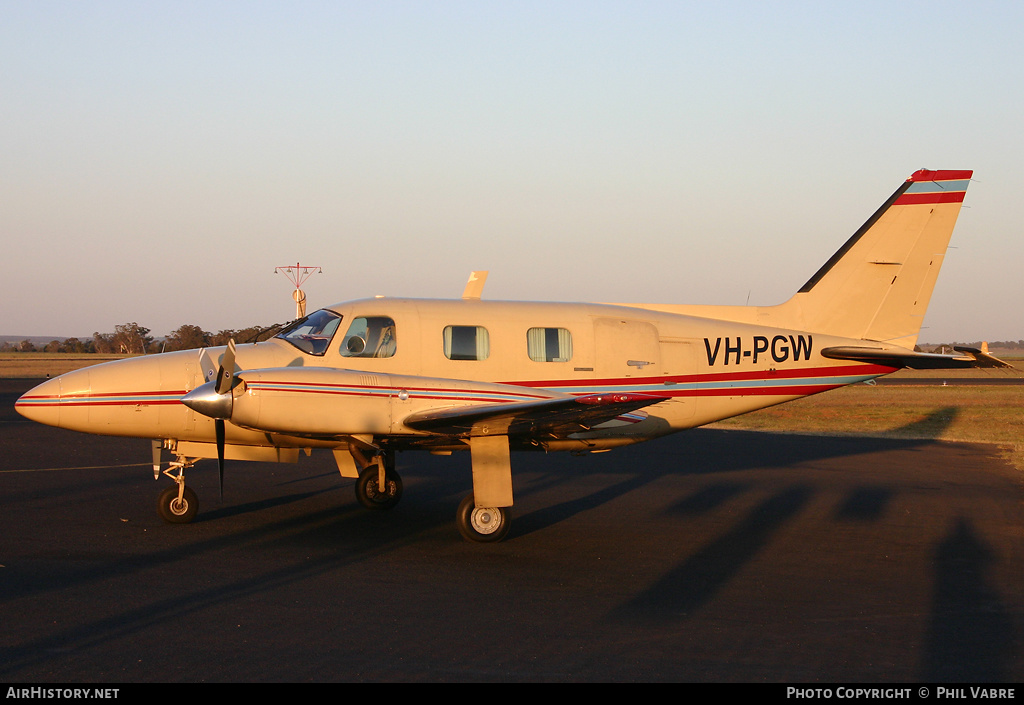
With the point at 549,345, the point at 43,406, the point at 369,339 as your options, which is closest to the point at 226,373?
the point at 369,339

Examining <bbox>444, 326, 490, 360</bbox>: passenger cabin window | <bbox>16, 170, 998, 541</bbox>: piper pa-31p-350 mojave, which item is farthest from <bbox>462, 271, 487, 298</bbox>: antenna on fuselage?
Answer: <bbox>444, 326, 490, 360</bbox>: passenger cabin window

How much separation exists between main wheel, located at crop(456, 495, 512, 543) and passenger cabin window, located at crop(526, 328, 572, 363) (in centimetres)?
239

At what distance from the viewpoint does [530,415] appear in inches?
379

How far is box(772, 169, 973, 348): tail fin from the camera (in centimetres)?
1331

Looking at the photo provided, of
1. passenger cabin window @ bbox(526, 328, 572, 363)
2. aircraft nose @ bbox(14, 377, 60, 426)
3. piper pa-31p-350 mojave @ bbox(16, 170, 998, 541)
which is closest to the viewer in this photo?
piper pa-31p-350 mojave @ bbox(16, 170, 998, 541)

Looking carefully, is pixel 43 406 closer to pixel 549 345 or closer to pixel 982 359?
pixel 549 345

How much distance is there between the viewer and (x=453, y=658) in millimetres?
6035

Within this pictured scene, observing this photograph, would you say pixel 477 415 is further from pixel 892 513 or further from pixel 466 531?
pixel 892 513

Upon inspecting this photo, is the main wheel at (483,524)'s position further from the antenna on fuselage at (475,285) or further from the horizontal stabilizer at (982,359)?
the horizontal stabilizer at (982,359)

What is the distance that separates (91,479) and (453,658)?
10.7 m

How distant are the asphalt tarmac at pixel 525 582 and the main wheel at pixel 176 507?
21 cm

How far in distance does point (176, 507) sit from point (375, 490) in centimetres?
266

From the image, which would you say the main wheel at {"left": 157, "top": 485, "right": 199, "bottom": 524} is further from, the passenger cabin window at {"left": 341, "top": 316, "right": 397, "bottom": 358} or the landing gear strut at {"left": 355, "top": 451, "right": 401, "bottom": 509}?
the passenger cabin window at {"left": 341, "top": 316, "right": 397, "bottom": 358}

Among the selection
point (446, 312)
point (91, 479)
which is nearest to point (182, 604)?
point (446, 312)
